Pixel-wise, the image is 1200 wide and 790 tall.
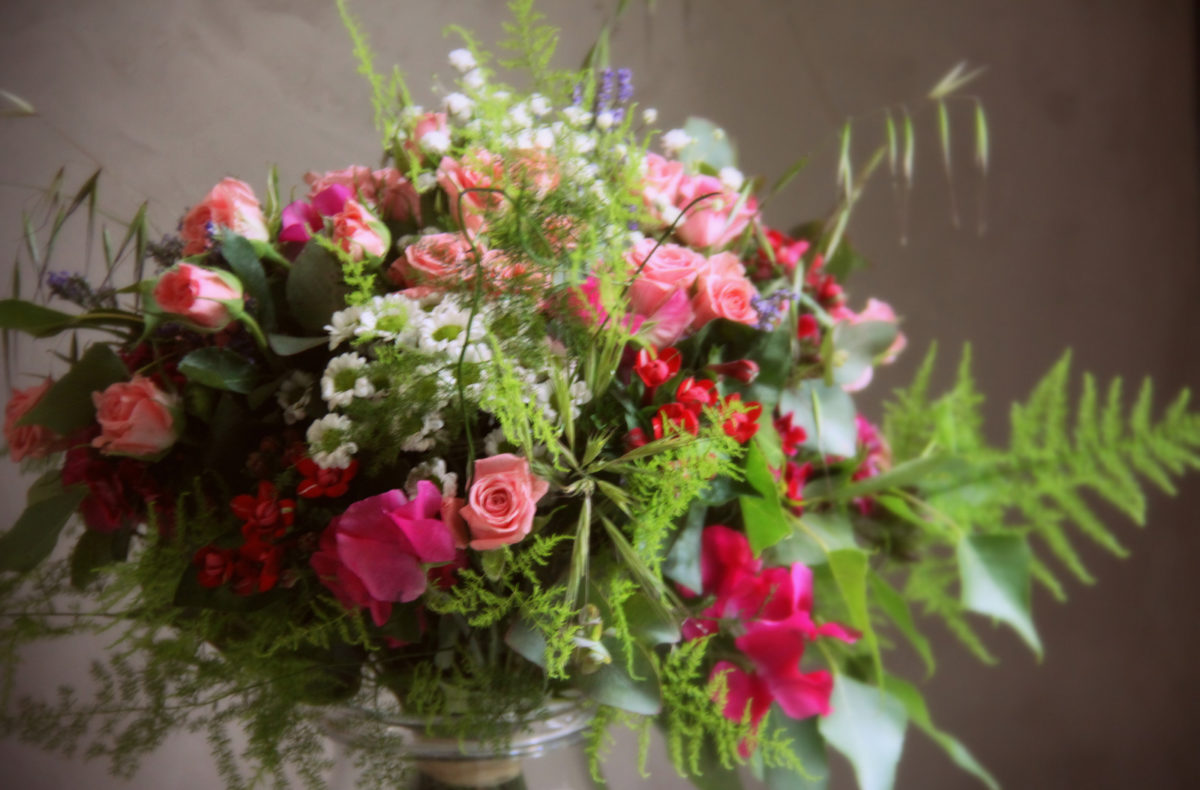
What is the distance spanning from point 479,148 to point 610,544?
23cm

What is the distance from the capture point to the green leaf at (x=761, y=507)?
50 cm

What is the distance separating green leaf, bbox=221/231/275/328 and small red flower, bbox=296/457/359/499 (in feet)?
0.30

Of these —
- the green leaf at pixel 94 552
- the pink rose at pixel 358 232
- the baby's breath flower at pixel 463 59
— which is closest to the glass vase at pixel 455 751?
the green leaf at pixel 94 552

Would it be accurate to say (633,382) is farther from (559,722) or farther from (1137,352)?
(1137,352)

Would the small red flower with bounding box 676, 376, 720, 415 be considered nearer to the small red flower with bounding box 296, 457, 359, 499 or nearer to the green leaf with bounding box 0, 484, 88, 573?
the small red flower with bounding box 296, 457, 359, 499

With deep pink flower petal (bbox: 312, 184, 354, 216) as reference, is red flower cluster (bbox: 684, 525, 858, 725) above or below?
below

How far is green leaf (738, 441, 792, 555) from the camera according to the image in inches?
19.6

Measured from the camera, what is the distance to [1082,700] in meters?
1.26

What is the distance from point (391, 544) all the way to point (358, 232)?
0.53ft

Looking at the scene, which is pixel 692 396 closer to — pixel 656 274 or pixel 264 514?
pixel 656 274

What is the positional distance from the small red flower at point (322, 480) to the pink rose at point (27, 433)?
19 cm

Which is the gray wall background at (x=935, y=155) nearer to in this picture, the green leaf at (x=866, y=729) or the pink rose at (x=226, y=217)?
the pink rose at (x=226, y=217)

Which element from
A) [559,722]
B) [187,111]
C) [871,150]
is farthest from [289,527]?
[871,150]

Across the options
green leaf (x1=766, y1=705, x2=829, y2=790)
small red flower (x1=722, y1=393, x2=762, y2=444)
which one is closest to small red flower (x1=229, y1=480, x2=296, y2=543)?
small red flower (x1=722, y1=393, x2=762, y2=444)
